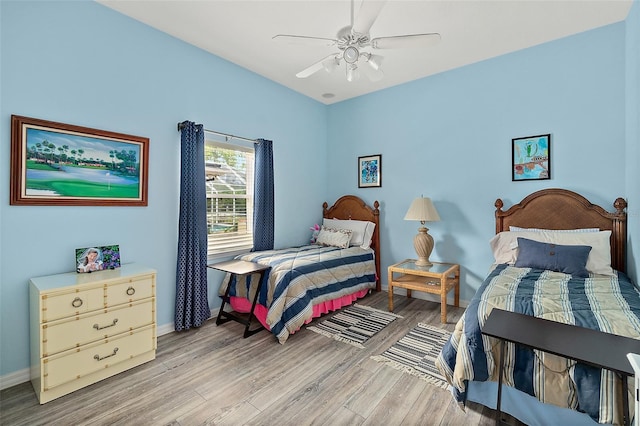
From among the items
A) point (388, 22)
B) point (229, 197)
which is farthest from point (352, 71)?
point (229, 197)

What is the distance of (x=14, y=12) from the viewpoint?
6.68 feet

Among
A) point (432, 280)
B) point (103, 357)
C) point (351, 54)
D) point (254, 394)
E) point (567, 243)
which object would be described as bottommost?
point (254, 394)

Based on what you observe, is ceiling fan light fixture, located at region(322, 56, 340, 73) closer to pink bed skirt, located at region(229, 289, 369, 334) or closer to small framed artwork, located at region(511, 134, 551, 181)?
small framed artwork, located at region(511, 134, 551, 181)

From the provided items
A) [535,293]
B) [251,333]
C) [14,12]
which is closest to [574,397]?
[535,293]

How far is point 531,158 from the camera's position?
312cm

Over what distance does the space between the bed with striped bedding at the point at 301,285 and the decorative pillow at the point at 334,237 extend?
6.0 inches

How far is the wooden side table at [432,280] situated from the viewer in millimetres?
3129

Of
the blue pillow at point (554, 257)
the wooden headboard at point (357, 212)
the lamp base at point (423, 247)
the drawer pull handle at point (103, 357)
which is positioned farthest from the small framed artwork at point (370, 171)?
the drawer pull handle at point (103, 357)

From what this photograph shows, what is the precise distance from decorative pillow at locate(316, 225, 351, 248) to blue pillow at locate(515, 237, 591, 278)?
1.92 meters

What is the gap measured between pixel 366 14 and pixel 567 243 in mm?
2608

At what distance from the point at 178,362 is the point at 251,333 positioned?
26.1 inches

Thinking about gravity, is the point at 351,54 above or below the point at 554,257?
above

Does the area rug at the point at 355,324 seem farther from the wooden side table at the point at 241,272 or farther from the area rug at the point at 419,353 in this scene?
the wooden side table at the point at 241,272

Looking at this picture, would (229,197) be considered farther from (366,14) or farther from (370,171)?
(366,14)
